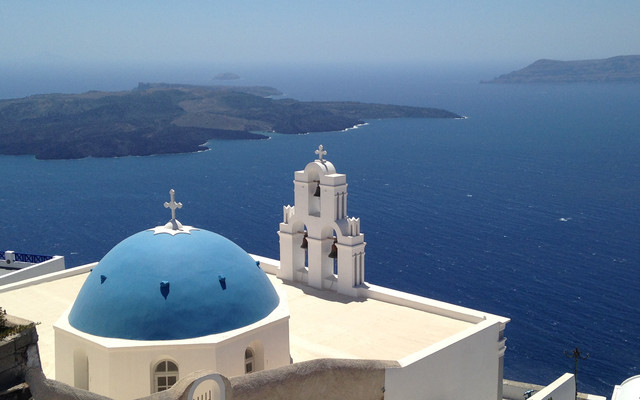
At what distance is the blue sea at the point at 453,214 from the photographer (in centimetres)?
4600

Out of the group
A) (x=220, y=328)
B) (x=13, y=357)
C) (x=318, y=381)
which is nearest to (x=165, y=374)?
(x=220, y=328)

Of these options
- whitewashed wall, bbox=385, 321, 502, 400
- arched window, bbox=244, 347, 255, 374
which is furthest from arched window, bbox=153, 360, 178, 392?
whitewashed wall, bbox=385, 321, 502, 400

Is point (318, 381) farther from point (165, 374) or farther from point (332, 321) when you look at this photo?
point (332, 321)

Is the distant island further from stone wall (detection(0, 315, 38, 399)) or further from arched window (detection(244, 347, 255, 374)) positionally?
stone wall (detection(0, 315, 38, 399))

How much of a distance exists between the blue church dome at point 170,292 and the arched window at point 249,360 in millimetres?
605

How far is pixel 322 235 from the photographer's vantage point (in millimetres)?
21188

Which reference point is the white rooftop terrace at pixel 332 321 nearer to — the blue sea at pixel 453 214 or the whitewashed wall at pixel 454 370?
the whitewashed wall at pixel 454 370

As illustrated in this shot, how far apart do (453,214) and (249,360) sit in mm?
57547

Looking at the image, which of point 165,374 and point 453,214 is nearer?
point 165,374

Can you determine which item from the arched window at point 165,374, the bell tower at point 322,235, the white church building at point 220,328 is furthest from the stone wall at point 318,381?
the bell tower at point 322,235

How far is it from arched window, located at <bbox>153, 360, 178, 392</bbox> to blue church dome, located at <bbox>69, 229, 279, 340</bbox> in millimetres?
526

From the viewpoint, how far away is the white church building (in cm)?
1388

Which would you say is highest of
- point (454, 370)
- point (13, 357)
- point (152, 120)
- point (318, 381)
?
point (13, 357)

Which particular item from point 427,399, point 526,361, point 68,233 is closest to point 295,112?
point 68,233
